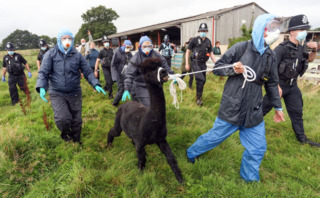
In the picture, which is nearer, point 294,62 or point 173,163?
point 173,163

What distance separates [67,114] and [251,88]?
10.5 feet

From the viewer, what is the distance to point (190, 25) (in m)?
18.4

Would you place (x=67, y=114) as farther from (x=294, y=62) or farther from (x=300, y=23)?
(x=300, y=23)

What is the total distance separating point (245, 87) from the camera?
8.17ft

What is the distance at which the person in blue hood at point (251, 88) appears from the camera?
2393 millimetres

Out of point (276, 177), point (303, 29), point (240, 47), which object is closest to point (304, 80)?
point (303, 29)

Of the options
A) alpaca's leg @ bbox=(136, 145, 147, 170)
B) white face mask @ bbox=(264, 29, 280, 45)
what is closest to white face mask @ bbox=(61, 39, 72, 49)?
alpaca's leg @ bbox=(136, 145, 147, 170)

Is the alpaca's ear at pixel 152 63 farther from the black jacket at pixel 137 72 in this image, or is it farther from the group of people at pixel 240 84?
the black jacket at pixel 137 72

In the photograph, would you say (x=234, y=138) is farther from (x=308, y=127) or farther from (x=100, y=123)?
(x=100, y=123)

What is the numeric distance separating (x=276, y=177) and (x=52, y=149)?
4.08 meters

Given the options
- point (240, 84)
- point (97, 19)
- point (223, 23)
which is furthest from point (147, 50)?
point (97, 19)

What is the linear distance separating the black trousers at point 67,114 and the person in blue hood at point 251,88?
110 inches

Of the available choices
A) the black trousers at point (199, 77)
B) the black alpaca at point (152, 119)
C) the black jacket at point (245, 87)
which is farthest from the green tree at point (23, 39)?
the black jacket at point (245, 87)

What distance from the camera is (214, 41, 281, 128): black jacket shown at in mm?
2488
